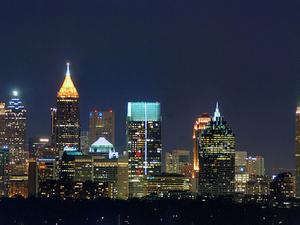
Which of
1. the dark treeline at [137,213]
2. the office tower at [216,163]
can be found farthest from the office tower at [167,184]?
the dark treeline at [137,213]

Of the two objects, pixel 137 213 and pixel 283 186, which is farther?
pixel 283 186

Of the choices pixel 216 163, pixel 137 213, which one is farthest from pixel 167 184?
pixel 137 213

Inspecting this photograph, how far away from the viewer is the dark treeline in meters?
130

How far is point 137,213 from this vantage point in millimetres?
138750

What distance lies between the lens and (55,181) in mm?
167750

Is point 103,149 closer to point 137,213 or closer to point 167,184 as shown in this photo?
point 167,184

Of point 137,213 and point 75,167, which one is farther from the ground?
point 75,167

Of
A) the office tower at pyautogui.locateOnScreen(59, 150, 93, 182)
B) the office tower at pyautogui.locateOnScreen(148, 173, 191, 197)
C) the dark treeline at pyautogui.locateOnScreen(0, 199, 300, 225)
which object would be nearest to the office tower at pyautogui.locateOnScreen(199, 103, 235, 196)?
the office tower at pyautogui.locateOnScreen(148, 173, 191, 197)

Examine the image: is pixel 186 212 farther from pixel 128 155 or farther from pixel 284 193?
pixel 128 155

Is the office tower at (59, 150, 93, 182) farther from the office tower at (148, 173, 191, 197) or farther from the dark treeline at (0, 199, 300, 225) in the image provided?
the dark treeline at (0, 199, 300, 225)

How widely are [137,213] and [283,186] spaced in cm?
3902

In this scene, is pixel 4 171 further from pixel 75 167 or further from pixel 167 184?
pixel 167 184

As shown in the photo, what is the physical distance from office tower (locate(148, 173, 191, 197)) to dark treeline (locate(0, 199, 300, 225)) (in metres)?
24.7

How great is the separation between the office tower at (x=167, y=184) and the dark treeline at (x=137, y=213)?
80.9ft
